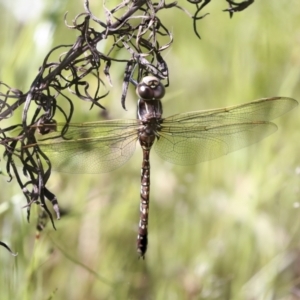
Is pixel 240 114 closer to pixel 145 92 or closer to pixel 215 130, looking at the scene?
pixel 215 130

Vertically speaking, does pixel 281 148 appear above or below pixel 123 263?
above

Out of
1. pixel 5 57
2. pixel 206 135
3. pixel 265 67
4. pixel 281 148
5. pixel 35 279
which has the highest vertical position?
pixel 265 67


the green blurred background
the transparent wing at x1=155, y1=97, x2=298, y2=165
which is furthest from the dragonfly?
the green blurred background

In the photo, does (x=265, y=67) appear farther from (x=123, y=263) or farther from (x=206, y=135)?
(x=123, y=263)

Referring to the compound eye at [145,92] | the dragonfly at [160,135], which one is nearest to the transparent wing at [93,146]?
the dragonfly at [160,135]

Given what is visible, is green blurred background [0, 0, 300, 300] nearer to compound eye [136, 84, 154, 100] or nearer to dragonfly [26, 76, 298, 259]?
dragonfly [26, 76, 298, 259]

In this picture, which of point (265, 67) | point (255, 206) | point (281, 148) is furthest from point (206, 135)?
point (265, 67)

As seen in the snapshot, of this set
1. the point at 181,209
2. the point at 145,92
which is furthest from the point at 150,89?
the point at 181,209

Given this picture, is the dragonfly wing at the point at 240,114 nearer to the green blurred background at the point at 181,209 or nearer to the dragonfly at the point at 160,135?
the dragonfly at the point at 160,135
